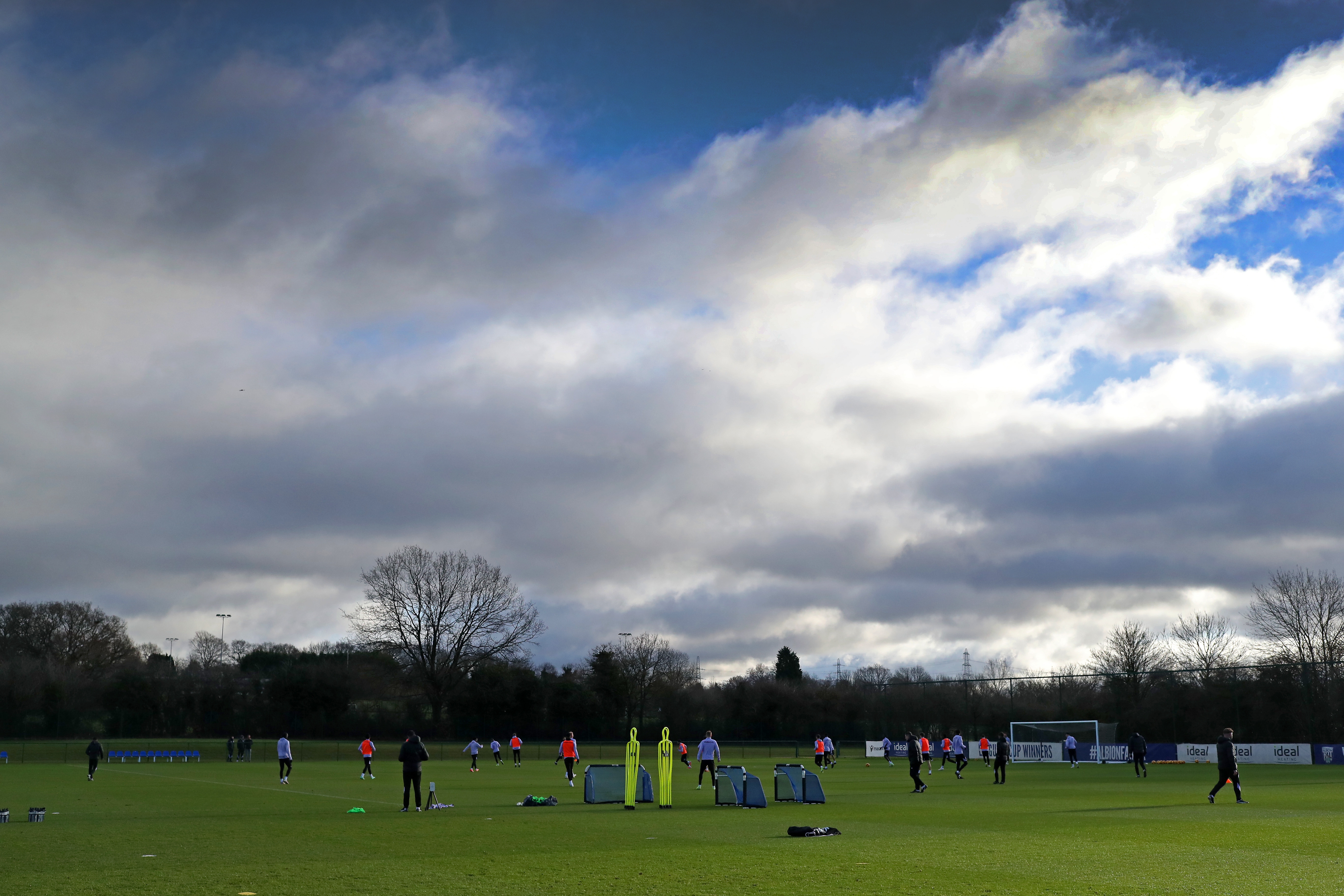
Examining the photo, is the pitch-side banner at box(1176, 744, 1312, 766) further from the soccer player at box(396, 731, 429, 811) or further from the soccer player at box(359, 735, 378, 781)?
the soccer player at box(396, 731, 429, 811)

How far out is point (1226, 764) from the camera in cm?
2364

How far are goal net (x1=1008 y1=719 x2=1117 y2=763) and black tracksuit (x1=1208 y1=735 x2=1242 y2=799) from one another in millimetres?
32501

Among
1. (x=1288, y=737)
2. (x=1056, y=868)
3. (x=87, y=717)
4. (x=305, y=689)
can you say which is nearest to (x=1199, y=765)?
(x=1288, y=737)

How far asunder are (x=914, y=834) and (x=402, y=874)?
29.1 feet

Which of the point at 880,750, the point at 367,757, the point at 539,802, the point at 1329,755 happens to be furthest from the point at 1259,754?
the point at 539,802

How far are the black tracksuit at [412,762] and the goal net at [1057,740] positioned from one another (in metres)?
41.3

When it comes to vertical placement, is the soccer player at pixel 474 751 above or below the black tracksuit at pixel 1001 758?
below

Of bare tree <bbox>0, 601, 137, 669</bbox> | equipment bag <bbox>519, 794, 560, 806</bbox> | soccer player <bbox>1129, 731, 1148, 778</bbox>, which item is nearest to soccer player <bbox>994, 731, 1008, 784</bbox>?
soccer player <bbox>1129, 731, 1148, 778</bbox>

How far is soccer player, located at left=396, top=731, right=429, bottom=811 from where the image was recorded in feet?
71.8

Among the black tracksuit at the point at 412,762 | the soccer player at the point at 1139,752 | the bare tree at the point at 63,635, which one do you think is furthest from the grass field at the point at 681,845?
the bare tree at the point at 63,635

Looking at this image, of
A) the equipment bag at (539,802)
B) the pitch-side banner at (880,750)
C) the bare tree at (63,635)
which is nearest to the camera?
the equipment bag at (539,802)

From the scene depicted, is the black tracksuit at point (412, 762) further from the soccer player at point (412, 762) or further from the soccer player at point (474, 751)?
the soccer player at point (474, 751)

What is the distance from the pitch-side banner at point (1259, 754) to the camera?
51688mm

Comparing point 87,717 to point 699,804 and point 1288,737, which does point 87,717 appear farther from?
point 1288,737
